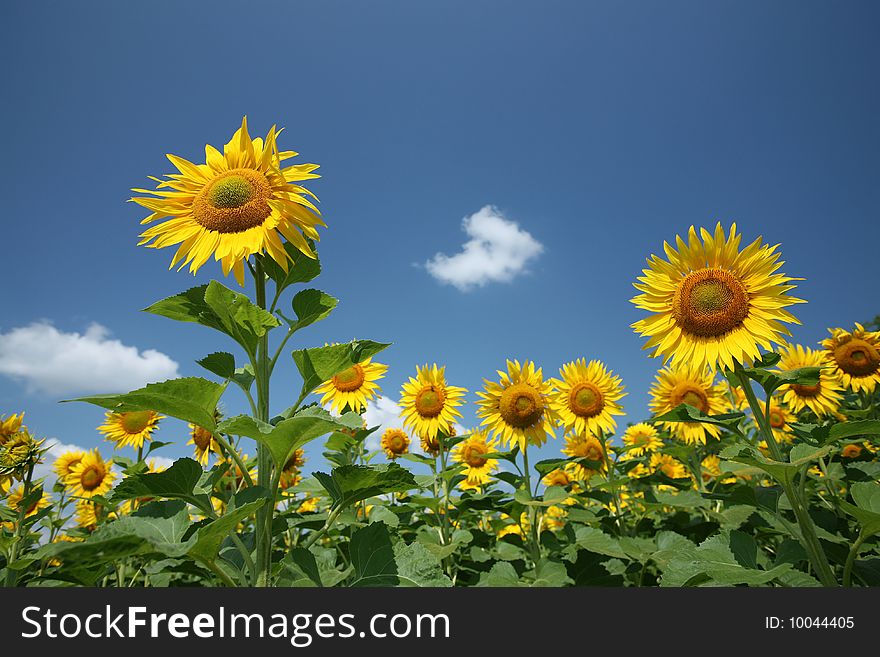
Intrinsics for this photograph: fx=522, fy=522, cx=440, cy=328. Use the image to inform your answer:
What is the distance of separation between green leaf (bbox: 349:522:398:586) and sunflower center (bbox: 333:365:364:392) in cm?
376

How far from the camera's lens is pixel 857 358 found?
256 inches

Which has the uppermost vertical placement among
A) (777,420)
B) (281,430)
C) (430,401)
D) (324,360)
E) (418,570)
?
(430,401)

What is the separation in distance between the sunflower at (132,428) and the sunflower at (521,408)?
3876 mm

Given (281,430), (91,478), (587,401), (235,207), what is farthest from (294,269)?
(91,478)

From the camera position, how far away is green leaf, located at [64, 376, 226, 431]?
1.94 m

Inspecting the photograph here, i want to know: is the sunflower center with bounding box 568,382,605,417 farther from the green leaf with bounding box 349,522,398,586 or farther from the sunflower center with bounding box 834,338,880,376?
the green leaf with bounding box 349,522,398,586

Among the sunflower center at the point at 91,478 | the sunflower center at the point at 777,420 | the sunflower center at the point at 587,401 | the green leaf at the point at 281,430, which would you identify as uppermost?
the sunflower center at the point at 587,401

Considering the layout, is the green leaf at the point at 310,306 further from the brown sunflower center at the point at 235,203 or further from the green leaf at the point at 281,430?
the green leaf at the point at 281,430

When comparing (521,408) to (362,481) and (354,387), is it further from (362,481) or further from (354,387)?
(362,481)

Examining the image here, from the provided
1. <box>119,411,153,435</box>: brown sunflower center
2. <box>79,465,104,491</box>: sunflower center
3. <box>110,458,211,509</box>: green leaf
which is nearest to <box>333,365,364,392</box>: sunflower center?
<box>119,411,153,435</box>: brown sunflower center

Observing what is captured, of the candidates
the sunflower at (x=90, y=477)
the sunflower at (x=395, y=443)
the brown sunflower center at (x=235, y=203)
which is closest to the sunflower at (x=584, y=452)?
the sunflower at (x=395, y=443)

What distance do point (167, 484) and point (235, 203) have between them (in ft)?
4.92

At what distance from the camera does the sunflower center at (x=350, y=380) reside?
244 inches

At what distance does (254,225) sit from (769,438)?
123 inches
